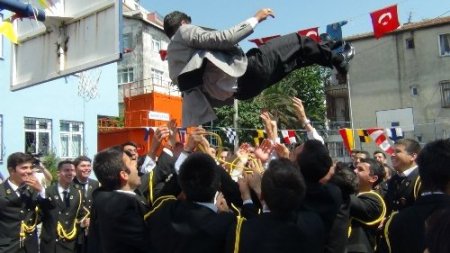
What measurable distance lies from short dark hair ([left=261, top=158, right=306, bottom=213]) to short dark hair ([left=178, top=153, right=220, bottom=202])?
34 centimetres

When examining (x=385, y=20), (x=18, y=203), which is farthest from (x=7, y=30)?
(x=385, y=20)

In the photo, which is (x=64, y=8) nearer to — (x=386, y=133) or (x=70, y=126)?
(x=386, y=133)

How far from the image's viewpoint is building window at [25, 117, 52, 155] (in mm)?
15109

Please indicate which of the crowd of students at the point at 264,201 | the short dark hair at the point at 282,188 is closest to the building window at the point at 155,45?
the crowd of students at the point at 264,201

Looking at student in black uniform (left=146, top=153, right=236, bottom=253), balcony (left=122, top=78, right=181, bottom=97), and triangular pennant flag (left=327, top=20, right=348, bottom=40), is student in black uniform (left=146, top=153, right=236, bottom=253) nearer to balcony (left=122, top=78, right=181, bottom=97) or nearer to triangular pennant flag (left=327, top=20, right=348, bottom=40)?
triangular pennant flag (left=327, top=20, right=348, bottom=40)

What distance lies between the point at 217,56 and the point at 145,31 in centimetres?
2615

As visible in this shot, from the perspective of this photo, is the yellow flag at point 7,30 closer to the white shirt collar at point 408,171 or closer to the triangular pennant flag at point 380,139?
the white shirt collar at point 408,171

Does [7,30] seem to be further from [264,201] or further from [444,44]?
[444,44]

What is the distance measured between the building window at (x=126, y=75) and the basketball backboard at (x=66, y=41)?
2437cm

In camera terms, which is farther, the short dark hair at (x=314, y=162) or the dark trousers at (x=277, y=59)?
the dark trousers at (x=277, y=59)

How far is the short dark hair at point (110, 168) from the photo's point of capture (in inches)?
132

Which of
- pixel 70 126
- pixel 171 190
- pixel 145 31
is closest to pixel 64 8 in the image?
pixel 171 190

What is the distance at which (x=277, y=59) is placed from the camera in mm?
3508

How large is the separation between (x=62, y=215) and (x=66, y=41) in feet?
8.33
